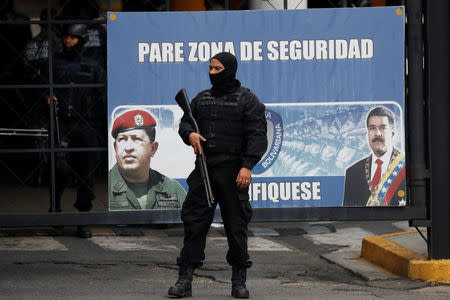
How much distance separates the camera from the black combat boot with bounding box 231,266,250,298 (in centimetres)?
745

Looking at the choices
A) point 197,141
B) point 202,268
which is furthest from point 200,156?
point 202,268

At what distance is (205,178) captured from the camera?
24.3ft

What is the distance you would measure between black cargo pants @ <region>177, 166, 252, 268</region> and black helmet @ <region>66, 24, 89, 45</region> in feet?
6.11

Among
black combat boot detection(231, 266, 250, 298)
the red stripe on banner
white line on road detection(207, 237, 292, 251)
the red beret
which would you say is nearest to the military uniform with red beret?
the red beret

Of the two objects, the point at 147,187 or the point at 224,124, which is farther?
the point at 147,187

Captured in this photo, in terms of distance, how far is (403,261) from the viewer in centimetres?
852

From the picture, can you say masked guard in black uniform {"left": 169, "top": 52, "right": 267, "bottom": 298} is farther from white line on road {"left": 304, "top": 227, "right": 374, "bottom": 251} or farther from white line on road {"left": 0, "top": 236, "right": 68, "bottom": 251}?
white line on road {"left": 304, "top": 227, "right": 374, "bottom": 251}

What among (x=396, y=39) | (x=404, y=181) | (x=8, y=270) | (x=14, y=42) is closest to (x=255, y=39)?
(x=396, y=39)

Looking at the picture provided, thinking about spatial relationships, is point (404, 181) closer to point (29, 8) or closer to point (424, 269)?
point (424, 269)

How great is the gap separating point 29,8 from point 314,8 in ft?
8.38

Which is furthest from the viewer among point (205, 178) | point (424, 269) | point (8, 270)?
point (8, 270)

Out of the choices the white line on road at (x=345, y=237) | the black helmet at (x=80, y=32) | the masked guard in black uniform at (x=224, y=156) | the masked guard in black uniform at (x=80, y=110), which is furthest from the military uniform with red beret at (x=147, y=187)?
the white line on road at (x=345, y=237)

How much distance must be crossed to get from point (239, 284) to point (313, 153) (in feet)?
4.75

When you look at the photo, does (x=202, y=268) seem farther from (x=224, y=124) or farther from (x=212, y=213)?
(x=224, y=124)
